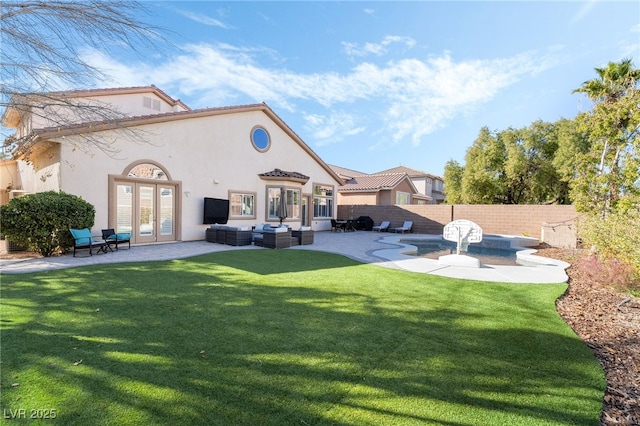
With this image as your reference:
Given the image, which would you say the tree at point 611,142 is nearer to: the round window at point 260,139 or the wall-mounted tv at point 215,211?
the round window at point 260,139

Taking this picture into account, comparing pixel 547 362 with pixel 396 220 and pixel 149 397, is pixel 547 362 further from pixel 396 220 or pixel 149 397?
pixel 396 220

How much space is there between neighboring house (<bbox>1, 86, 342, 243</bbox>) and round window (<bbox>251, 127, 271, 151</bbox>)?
0.06m

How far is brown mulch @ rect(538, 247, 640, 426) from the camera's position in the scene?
3207 millimetres

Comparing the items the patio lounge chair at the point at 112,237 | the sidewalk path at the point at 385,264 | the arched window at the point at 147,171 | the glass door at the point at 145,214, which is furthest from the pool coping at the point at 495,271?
the arched window at the point at 147,171

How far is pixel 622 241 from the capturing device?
737 cm

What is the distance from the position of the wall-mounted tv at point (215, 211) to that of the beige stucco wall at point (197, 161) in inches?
14.2

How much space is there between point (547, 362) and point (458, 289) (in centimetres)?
341

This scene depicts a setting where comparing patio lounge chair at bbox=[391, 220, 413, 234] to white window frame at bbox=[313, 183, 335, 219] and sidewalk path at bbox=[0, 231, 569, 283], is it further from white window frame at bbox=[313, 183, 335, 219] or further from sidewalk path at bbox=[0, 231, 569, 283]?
sidewalk path at bbox=[0, 231, 569, 283]

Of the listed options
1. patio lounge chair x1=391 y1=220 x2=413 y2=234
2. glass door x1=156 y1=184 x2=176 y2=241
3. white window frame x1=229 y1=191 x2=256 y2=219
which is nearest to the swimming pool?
patio lounge chair x1=391 y1=220 x2=413 y2=234

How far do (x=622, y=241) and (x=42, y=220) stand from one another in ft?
53.7

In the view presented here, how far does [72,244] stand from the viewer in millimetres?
11000

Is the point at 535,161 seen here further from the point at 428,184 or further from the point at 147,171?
the point at 147,171

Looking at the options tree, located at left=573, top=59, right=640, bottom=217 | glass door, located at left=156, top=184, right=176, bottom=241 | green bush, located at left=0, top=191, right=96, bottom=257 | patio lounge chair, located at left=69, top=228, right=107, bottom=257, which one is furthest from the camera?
glass door, located at left=156, top=184, right=176, bottom=241

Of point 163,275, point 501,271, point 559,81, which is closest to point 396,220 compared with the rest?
point 559,81
